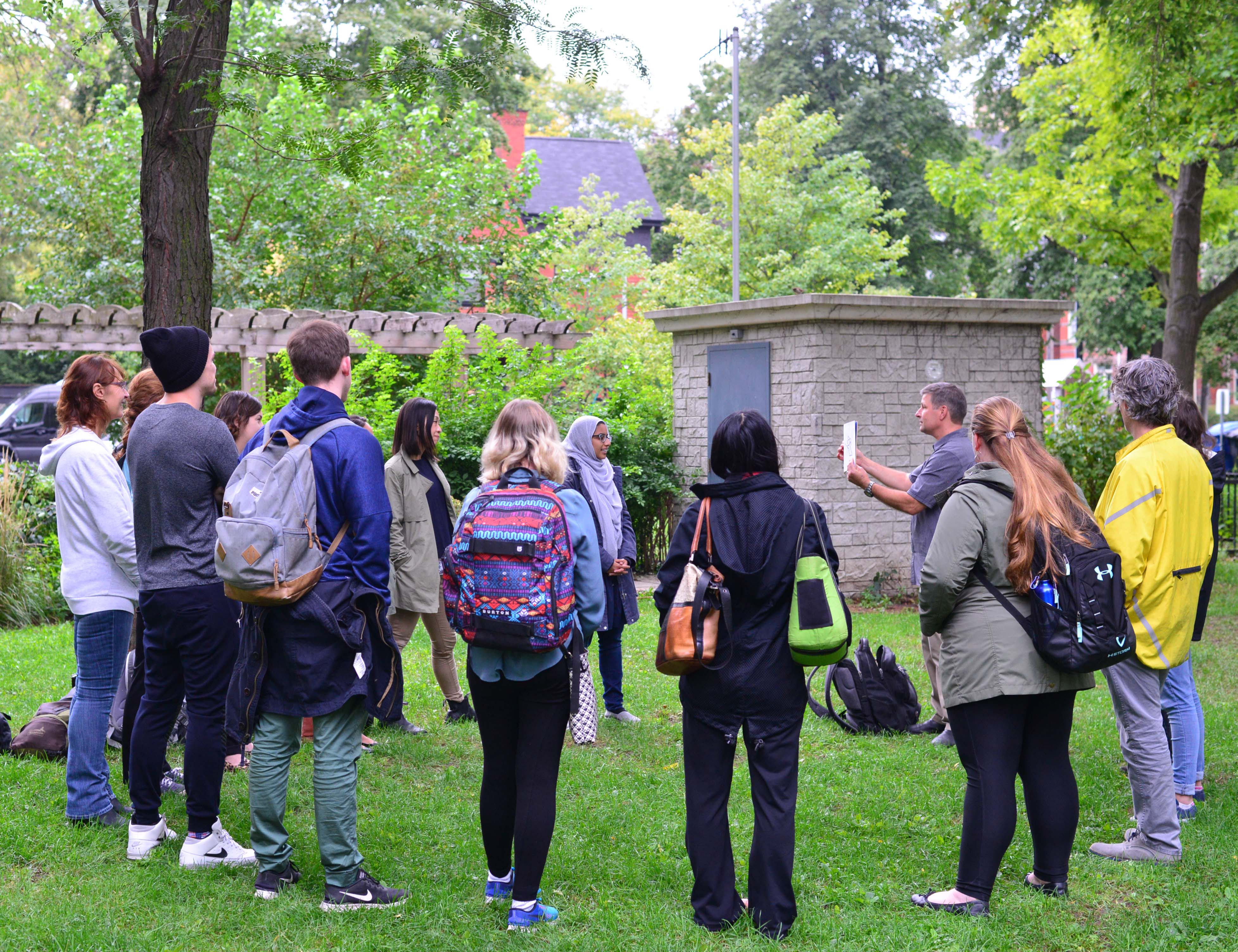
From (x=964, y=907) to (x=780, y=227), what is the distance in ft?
73.4

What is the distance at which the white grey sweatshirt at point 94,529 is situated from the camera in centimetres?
459

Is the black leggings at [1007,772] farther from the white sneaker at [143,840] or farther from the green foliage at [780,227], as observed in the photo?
the green foliage at [780,227]

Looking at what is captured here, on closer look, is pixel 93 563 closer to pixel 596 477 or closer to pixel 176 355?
pixel 176 355

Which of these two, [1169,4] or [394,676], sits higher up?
[1169,4]

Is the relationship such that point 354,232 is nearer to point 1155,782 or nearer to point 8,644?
point 8,644

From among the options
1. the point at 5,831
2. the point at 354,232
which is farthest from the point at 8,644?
the point at 354,232

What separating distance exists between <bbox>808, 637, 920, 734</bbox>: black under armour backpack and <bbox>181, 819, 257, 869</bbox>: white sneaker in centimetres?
343

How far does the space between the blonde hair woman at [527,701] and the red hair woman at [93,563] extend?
1.78m

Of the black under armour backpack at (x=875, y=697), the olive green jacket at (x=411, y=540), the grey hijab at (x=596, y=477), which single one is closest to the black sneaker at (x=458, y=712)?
the olive green jacket at (x=411, y=540)

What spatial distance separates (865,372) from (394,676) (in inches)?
294

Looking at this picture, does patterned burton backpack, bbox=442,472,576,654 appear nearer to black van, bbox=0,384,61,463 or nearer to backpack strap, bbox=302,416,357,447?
backpack strap, bbox=302,416,357,447

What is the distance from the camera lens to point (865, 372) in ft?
34.4

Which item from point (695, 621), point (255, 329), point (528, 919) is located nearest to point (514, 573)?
point (695, 621)

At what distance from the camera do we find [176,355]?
4215mm
